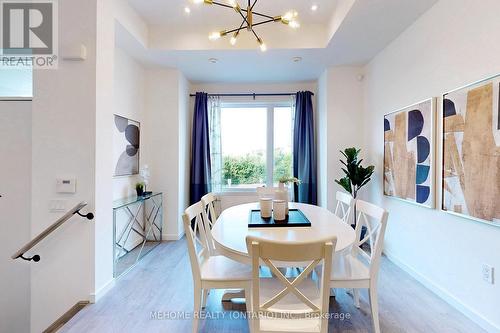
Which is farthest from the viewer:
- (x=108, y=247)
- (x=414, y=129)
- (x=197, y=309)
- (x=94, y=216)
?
(x=414, y=129)

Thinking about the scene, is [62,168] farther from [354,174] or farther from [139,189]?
[354,174]

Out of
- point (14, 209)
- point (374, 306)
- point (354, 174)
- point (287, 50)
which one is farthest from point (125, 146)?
point (374, 306)

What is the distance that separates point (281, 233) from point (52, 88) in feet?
7.62

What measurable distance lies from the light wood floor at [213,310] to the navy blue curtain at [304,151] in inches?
71.9

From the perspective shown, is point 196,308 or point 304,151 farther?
Answer: point 304,151

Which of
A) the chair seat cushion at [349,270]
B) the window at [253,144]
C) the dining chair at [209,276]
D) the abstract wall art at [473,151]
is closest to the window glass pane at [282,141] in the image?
the window at [253,144]

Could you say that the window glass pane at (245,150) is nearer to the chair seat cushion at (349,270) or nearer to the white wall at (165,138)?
the white wall at (165,138)

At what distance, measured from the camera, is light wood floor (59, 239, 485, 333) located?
1.87 m

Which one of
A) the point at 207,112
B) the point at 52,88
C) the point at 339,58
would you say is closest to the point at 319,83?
the point at 339,58

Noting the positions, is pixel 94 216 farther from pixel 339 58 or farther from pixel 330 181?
pixel 339 58

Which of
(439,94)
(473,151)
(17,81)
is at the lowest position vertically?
(473,151)

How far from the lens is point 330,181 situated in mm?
3887

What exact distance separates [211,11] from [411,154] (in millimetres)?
2769

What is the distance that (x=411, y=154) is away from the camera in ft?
8.82
